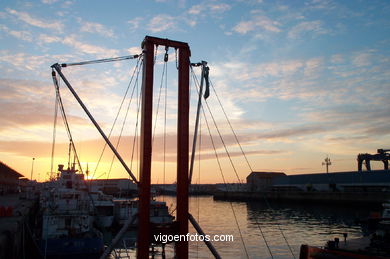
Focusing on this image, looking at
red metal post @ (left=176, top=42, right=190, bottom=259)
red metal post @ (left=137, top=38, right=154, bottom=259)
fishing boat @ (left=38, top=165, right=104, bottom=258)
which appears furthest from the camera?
fishing boat @ (left=38, top=165, right=104, bottom=258)

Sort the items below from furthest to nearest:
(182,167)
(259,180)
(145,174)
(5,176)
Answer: (259,180)
(5,176)
(182,167)
(145,174)

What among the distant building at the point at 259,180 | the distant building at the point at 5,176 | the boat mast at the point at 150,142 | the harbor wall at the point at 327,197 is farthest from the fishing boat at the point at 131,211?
the distant building at the point at 259,180

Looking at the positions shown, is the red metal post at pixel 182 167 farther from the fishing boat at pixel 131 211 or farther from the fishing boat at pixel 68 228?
the fishing boat at pixel 131 211

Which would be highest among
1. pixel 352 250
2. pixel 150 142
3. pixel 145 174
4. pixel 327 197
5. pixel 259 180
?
pixel 150 142

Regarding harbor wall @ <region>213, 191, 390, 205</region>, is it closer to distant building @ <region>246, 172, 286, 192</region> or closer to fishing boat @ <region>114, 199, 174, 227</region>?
distant building @ <region>246, 172, 286, 192</region>

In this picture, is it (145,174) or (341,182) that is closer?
(145,174)

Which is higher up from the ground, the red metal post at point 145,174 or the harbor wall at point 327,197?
the red metal post at point 145,174

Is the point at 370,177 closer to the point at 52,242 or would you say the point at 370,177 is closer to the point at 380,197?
the point at 380,197

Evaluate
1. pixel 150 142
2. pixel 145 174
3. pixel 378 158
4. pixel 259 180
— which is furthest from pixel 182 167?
pixel 259 180

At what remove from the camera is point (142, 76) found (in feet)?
43.8

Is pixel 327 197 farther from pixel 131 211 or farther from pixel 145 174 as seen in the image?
pixel 145 174

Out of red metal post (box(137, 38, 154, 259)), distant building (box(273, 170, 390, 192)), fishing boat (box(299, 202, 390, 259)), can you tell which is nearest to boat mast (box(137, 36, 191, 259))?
red metal post (box(137, 38, 154, 259))

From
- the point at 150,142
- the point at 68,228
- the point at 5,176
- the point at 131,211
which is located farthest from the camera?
the point at 5,176

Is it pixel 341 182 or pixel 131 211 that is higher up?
pixel 341 182
